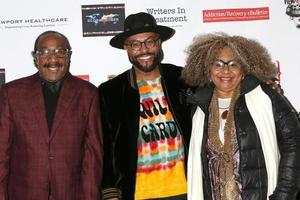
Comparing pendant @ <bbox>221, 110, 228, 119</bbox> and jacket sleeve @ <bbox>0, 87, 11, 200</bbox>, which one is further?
jacket sleeve @ <bbox>0, 87, 11, 200</bbox>

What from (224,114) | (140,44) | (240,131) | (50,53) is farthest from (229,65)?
(50,53)

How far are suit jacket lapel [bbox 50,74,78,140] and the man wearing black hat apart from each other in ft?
0.83

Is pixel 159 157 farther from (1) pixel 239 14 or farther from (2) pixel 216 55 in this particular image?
(1) pixel 239 14

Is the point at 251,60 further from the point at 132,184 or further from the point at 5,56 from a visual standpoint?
the point at 5,56

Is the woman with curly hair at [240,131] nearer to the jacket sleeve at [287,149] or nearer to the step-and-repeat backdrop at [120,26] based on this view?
the jacket sleeve at [287,149]

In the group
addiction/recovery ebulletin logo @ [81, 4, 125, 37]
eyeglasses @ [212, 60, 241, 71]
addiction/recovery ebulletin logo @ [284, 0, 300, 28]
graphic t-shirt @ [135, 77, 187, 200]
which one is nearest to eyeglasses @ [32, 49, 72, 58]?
graphic t-shirt @ [135, 77, 187, 200]

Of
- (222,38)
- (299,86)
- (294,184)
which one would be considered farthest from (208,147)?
(299,86)

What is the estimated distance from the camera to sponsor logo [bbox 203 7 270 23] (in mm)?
3869

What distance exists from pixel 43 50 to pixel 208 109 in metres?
1.28

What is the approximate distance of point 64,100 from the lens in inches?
114

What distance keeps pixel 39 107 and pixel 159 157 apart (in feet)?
3.01

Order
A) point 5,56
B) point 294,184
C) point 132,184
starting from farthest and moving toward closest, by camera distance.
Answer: point 5,56
point 132,184
point 294,184

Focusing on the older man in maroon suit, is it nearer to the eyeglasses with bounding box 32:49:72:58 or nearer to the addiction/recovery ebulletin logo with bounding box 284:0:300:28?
the eyeglasses with bounding box 32:49:72:58

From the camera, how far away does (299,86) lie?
→ 388 centimetres
